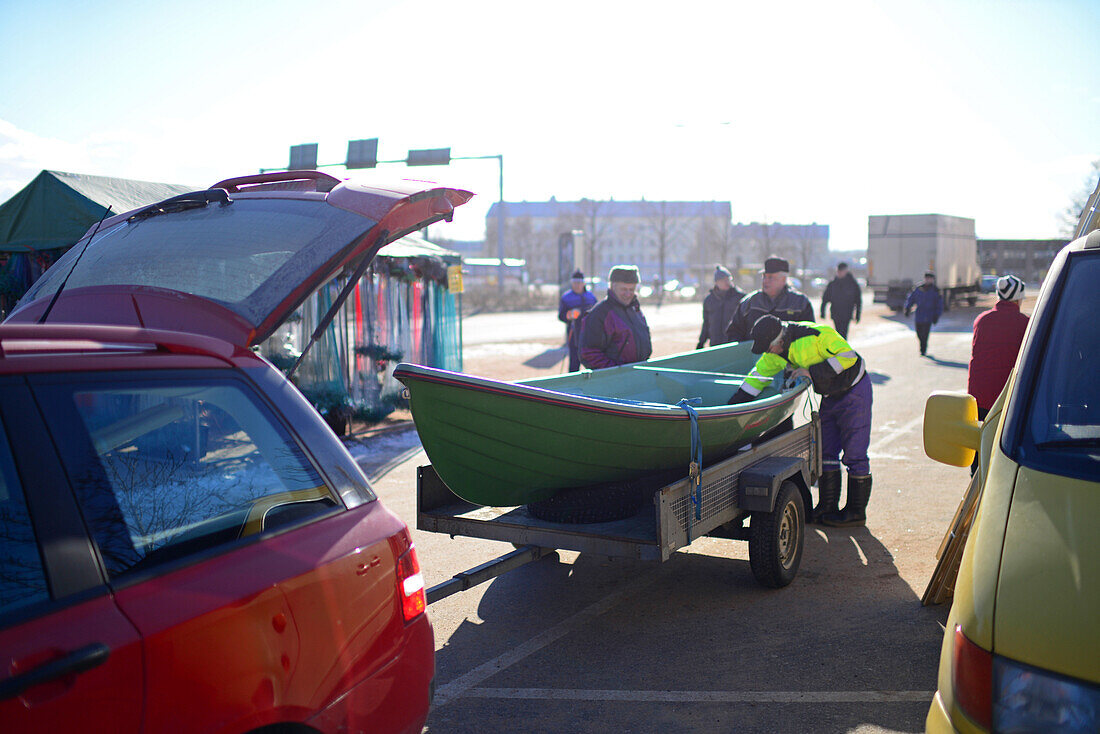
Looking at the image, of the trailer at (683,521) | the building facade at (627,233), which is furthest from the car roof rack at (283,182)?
the building facade at (627,233)

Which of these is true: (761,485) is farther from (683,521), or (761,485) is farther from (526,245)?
(526,245)

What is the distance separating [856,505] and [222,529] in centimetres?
523

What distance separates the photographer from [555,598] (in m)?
5.09

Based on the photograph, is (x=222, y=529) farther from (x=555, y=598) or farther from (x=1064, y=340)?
(x=555, y=598)

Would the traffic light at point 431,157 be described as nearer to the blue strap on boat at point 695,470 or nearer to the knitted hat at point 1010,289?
the knitted hat at point 1010,289

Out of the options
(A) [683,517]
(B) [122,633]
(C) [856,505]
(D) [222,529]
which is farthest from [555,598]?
(B) [122,633]

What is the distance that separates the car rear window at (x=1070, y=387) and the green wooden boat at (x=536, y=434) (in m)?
1.99

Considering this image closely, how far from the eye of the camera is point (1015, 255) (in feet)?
223

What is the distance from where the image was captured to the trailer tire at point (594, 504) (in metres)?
4.68

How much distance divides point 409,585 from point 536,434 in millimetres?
1821

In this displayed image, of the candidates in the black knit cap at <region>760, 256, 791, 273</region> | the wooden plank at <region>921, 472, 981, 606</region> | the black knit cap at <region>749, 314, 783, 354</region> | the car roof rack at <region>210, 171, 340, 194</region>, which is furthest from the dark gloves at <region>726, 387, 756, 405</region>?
the car roof rack at <region>210, 171, 340, 194</region>

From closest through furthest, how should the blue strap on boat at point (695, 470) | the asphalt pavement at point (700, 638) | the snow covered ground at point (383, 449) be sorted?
the asphalt pavement at point (700, 638) < the blue strap on boat at point (695, 470) < the snow covered ground at point (383, 449)

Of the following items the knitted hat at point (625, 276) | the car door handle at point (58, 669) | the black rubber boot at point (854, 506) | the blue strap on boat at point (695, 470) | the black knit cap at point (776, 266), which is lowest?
the black rubber boot at point (854, 506)

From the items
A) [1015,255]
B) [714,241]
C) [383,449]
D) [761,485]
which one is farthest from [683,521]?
[714,241]
